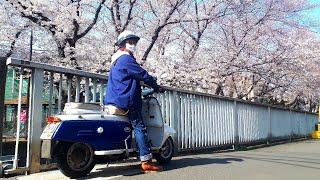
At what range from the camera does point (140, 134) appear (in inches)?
207

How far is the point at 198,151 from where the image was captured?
8664 mm

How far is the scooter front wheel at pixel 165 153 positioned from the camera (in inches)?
239

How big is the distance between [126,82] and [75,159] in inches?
49.1

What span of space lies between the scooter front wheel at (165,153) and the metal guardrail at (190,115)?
1252 mm

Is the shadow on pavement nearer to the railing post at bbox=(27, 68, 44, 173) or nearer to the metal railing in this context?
the railing post at bbox=(27, 68, 44, 173)

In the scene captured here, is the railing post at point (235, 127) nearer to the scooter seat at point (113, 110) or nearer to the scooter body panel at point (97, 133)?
the scooter body panel at point (97, 133)

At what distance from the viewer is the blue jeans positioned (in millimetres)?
5234

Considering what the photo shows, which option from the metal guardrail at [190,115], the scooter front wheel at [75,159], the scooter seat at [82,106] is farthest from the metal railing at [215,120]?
the scooter front wheel at [75,159]

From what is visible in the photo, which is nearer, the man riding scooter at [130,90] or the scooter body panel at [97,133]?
the scooter body panel at [97,133]

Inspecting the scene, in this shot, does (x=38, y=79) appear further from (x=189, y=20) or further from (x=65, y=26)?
(x=189, y=20)

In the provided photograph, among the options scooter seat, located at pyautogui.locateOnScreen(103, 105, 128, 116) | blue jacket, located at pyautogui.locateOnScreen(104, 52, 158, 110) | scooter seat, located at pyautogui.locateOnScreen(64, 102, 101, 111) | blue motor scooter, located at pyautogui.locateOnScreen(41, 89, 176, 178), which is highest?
blue jacket, located at pyautogui.locateOnScreen(104, 52, 158, 110)

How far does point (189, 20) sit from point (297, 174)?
1099 centimetres

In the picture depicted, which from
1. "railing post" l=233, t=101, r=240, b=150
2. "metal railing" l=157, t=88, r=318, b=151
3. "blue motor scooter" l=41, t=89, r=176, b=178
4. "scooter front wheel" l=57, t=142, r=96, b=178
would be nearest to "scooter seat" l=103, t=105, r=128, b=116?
"blue motor scooter" l=41, t=89, r=176, b=178

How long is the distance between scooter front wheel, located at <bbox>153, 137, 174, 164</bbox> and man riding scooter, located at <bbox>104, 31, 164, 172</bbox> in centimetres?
68
